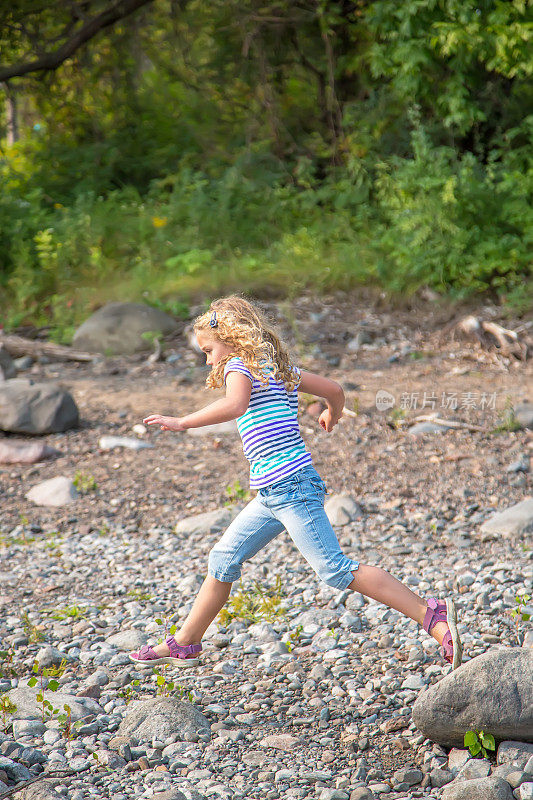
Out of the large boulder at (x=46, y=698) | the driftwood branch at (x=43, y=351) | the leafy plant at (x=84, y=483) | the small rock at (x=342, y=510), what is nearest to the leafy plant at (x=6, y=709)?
the large boulder at (x=46, y=698)

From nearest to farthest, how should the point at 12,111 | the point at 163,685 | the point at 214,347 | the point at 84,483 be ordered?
the point at 214,347 < the point at 163,685 < the point at 84,483 < the point at 12,111

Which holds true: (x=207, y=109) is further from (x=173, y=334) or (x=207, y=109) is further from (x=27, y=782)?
(x=27, y=782)

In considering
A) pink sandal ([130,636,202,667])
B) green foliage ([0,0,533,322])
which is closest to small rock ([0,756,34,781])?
pink sandal ([130,636,202,667])

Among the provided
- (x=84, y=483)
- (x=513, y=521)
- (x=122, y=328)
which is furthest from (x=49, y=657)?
(x=122, y=328)

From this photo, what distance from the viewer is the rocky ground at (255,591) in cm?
294

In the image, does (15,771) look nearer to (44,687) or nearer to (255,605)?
(44,687)

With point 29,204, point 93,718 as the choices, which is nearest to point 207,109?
point 29,204

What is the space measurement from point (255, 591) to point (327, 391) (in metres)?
1.46

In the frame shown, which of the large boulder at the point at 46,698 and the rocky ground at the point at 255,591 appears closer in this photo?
the rocky ground at the point at 255,591

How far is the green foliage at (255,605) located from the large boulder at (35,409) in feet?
10.4

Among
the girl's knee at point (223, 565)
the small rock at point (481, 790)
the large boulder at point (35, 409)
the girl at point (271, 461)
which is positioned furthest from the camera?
the large boulder at point (35, 409)

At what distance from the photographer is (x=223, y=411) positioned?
3023 mm

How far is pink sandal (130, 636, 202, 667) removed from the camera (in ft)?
11.7

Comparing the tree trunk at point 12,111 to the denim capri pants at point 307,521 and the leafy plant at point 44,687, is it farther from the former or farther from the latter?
the denim capri pants at point 307,521
